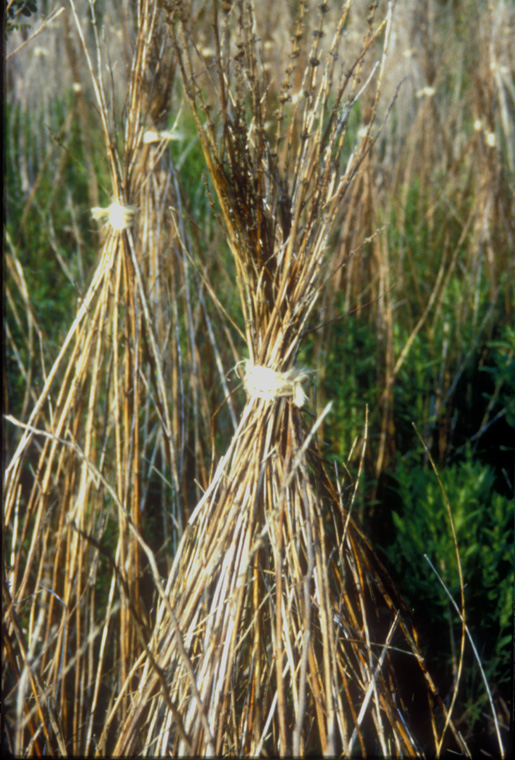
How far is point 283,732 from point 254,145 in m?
0.85

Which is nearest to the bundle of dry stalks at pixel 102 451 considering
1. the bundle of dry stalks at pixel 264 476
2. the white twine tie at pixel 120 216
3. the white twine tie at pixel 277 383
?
the white twine tie at pixel 120 216

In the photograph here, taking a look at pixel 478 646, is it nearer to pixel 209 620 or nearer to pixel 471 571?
pixel 471 571

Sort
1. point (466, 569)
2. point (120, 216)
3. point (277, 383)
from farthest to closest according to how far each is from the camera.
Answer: point (466, 569) → point (120, 216) → point (277, 383)

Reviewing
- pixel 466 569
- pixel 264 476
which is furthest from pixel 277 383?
pixel 466 569

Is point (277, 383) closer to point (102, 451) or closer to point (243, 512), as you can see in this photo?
point (243, 512)

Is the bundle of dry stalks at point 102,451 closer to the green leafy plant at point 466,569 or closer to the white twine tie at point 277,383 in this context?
the white twine tie at point 277,383

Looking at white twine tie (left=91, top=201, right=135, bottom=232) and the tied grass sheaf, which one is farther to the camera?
white twine tie (left=91, top=201, right=135, bottom=232)

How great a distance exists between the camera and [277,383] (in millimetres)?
836

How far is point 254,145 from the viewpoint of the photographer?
855 millimetres

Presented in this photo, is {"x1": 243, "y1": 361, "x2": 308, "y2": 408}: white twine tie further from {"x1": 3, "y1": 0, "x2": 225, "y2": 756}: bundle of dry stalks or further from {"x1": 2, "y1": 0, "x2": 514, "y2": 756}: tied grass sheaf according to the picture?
{"x1": 3, "y1": 0, "x2": 225, "y2": 756}: bundle of dry stalks

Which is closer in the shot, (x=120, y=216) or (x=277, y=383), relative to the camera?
(x=277, y=383)

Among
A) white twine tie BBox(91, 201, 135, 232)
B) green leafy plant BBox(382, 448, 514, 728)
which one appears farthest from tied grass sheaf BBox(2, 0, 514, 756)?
green leafy plant BBox(382, 448, 514, 728)

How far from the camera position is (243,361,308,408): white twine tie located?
0.84 meters

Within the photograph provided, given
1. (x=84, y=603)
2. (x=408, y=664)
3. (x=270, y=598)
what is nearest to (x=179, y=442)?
(x=84, y=603)
